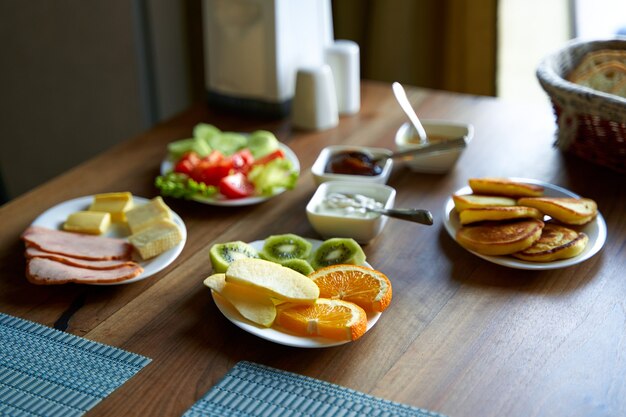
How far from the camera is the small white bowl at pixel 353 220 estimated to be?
1495mm

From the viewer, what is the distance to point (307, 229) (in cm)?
160

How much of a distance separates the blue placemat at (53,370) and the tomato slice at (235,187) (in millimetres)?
535

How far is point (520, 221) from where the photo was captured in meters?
1.48

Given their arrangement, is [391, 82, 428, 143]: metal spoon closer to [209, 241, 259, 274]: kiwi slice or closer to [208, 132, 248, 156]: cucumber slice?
[208, 132, 248, 156]: cucumber slice

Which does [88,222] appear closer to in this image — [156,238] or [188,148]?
[156,238]

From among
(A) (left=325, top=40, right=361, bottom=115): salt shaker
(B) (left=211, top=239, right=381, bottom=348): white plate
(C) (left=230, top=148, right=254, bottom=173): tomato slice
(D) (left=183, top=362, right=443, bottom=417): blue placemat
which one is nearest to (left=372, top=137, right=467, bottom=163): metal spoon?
(C) (left=230, top=148, right=254, bottom=173): tomato slice

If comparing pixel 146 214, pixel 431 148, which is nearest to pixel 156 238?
pixel 146 214

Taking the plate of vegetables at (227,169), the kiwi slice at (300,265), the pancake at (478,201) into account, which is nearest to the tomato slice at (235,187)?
the plate of vegetables at (227,169)

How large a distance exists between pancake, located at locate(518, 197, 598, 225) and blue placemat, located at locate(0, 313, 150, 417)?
0.81 metres

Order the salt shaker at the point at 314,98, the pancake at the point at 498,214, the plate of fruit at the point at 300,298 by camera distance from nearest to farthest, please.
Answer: the plate of fruit at the point at 300,298
the pancake at the point at 498,214
the salt shaker at the point at 314,98

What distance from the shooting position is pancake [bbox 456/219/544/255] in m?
1.41

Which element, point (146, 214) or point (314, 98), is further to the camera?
point (314, 98)

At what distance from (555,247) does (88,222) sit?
0.93 m

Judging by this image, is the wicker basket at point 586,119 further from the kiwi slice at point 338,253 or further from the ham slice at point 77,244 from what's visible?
the ham slice at point 77,244
